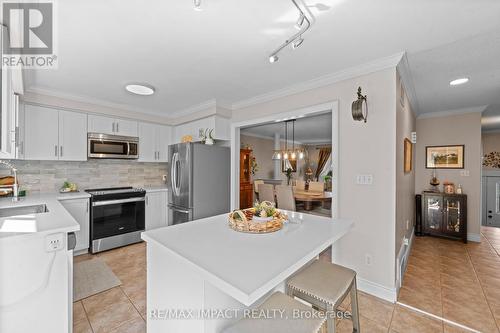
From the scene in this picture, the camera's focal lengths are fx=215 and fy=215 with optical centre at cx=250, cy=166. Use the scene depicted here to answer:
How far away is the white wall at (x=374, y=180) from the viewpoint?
2.12m

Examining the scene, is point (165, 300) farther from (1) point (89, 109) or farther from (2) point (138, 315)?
(1) point (89, 109)

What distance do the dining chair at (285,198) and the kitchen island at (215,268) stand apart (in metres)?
2.41

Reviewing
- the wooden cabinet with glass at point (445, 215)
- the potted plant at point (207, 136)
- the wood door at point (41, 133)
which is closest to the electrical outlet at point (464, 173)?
the wooden cabinet with glass at point (445, 215)

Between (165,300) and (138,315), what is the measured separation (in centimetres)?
97

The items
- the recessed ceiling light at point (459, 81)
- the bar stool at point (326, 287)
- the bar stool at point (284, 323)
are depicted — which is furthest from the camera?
the recessed ceiling light at point (459, 81)

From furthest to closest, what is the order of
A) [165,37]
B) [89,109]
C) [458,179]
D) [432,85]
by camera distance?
[458,179], [89,109], [432,85], [165,37]

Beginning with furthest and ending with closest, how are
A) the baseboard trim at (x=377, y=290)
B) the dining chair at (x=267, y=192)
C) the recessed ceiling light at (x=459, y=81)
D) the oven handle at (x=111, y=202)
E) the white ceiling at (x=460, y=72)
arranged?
the dining chair at (x=267, y=192) → the oven handle at (x=111, y=202) → the recessed ceiling light at (x=459, y=81) → the baseboard trim at (x=377, y=290) → the white ceiling at (x=460, y=72)

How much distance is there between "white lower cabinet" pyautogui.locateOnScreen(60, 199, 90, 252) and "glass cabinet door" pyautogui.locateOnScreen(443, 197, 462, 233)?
5963 millimetres

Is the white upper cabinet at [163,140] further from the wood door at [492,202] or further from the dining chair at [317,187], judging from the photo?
the wood door at [492,202]

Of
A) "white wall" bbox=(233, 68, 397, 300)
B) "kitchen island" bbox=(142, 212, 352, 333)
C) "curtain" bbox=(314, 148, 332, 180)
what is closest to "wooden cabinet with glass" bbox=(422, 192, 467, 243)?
"white wall" bbox=(233, 68, 397, 300)

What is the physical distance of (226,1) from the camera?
1.41 meters

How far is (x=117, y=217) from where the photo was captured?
3.36 m

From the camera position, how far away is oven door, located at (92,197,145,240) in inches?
124

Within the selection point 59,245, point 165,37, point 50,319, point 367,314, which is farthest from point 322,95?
point 50,319
